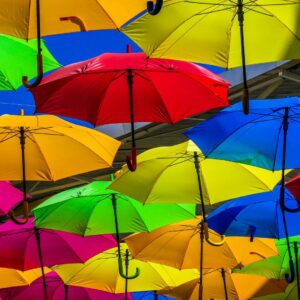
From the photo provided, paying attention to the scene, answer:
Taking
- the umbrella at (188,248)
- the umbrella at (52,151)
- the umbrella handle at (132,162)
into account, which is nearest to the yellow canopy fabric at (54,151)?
the umbrella at (52,151)

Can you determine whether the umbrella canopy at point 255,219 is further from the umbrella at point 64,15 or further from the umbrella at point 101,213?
the umbrella at point 64,15

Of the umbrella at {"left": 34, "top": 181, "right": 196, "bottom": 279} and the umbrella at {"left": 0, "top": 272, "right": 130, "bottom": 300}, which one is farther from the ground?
the umbrella at {"left": 34, "top": 181, "right": 196, "bottom": 279}

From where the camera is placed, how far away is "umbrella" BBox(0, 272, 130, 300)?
34.7 ft

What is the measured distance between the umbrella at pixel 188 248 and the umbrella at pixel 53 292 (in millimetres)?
1952

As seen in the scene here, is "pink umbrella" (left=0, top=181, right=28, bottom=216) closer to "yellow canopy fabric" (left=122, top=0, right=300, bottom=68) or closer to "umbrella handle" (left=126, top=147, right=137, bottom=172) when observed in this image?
"umbrella handle" (left=126, top=147, right=137, bottom=172)

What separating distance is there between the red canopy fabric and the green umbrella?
0.44ft

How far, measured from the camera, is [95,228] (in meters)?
8.20

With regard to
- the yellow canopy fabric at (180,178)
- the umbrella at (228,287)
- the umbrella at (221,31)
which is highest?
the umbrella at (221,31)

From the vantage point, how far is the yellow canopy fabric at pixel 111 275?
9641 mm

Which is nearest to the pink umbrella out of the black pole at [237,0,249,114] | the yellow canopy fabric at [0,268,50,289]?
the yellow canopy fabric at [0,268,50,289]

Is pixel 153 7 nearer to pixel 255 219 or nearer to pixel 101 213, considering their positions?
Result: pixel 255 219

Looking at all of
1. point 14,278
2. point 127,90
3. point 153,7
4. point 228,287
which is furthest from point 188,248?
point 153,7

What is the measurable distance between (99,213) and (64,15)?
12.3 feet

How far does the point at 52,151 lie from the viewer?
7184 millimetres
